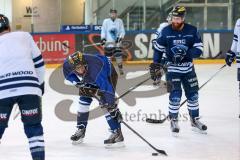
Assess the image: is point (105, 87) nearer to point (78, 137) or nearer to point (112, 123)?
point (112, 123)

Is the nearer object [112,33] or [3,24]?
[3,24]

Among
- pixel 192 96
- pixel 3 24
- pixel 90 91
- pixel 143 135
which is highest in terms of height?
pixel 3 24

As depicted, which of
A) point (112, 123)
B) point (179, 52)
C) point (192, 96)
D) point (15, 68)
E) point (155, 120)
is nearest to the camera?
point (15, 68)

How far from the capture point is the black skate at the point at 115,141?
453 cm

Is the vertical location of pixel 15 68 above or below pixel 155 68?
above

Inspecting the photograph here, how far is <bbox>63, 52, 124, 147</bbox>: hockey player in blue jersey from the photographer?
4276 millimetres

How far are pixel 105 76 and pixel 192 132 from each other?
122 centimetres

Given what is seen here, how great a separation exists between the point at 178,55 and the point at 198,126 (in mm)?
720

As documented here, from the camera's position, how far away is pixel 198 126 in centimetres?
519

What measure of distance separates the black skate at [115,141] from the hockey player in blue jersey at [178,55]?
64cm

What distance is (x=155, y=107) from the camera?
6.75 meters

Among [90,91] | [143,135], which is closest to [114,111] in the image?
[90,91]

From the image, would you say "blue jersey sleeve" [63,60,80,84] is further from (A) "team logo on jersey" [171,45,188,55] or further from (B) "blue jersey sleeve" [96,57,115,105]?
(A) "team logo on jersey" [171,45,188,55]

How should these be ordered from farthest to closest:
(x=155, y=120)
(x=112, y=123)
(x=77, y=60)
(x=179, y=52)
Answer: (x=155, y=120) → (x=179, y=52) → (x=112, y=123) → (x=77, y=60)
